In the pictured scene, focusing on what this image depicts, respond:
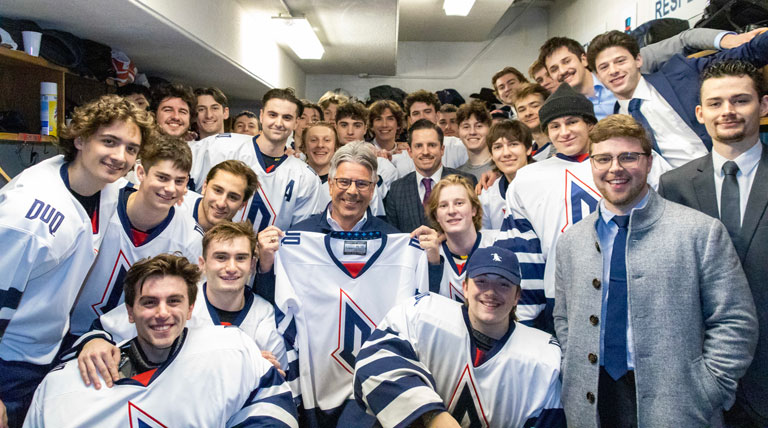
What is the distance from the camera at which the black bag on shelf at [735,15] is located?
8.41 ft

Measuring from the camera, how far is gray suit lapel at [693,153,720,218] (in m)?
2.06

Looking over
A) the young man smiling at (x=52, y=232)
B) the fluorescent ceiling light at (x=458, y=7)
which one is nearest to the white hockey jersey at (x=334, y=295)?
the young man smiling at (x=52, y=232)

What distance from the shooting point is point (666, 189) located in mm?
2215

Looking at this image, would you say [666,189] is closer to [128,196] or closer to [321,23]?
[128,196]

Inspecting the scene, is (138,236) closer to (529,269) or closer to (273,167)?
(273,167)

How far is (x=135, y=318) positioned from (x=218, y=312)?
50 centimetres

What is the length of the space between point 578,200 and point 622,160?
0.52 meters

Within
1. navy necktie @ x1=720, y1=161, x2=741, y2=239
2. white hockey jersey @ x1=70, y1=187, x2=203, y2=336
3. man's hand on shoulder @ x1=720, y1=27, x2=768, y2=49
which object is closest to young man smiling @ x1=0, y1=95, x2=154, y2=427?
white hockey jersey @ x1=70, y1=187, x2=203, y2=336

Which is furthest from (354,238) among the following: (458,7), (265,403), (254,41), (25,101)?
(458,7)

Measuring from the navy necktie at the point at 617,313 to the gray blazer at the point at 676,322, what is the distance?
0.03 meters

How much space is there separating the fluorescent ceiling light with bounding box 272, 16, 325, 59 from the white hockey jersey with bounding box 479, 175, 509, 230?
11.3 feet

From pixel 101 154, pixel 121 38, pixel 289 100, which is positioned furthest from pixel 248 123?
pixel 101 154

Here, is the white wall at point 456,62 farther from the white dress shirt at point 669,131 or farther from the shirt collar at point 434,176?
the white dress shirt at point 669,131

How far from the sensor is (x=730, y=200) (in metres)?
2.02
